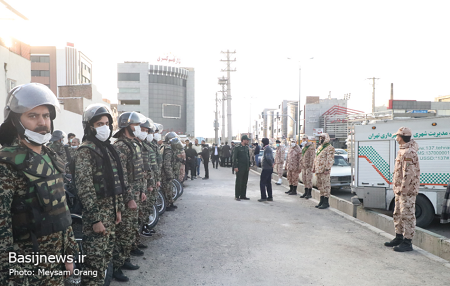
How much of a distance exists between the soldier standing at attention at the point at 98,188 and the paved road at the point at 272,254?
99 centimetres

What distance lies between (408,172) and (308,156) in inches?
247

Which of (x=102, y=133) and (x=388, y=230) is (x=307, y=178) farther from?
(x=102, y=133)

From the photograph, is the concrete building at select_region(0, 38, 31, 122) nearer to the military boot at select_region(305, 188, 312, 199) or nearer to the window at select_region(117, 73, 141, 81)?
the military boot at select_region(305, 188, 312, 199)

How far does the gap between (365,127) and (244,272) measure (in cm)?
576

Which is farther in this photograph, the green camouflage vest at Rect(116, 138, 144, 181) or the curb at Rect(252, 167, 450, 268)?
the curb at Rect(252, 167, 450, 268)

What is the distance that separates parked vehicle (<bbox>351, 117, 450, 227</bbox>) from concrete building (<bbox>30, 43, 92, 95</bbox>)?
237 ft

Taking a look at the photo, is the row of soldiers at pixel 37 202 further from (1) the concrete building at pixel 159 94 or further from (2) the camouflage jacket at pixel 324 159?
(1) the concrete building at pixel 159 94

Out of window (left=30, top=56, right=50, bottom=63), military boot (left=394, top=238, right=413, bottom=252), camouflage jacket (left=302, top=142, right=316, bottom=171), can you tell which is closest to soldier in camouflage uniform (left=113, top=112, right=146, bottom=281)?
military boot (left=394, top=238, right=413, bottom=252)

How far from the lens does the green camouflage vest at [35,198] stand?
2.34 metres

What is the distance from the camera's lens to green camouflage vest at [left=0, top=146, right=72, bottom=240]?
2.34 metres

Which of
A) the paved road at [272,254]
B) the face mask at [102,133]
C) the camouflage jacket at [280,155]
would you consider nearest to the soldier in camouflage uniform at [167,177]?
the paved road at [272,254]

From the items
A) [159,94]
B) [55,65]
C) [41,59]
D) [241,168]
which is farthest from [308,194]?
[159,94]

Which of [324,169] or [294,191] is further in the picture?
[294,191]

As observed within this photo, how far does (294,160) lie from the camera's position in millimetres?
13125
